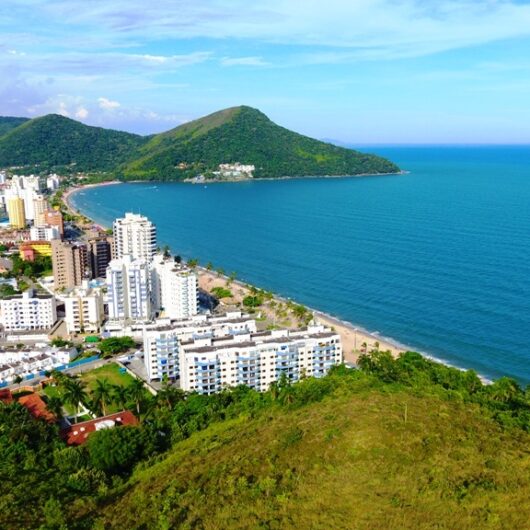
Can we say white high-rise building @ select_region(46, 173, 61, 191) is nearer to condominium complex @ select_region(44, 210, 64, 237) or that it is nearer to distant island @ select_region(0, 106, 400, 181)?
distant island @ select_region(0, 106, 400, 181)

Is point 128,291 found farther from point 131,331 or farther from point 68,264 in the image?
point 68,264

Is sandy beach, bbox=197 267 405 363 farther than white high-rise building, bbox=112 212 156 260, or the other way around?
white high-rise building, bbox=112 212 156 260

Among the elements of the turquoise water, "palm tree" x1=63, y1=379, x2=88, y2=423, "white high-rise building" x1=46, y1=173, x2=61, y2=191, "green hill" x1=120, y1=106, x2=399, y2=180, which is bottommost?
"palm tree" x1=63, y1=379, x2=88, y2=423

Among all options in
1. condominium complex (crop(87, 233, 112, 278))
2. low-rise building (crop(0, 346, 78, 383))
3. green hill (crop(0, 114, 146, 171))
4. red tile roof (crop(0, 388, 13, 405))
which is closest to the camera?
red tile roof (crop(0, 388, 13, 405))

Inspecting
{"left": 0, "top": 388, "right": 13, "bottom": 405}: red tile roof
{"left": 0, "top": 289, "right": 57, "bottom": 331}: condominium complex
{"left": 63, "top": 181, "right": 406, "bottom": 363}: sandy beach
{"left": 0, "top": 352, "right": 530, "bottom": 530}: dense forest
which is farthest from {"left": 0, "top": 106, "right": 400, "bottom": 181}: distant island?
{"left": 0, "top": 352, "right": 530, "bottom": 530}: dense forest

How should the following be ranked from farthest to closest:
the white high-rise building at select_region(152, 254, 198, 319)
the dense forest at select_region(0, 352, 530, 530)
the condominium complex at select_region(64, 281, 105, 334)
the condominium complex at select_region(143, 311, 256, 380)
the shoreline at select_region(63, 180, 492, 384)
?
the white high-rise building at select_region(152, 254, 198, 319) < the condominium complex at select_region(64, 281, 105, 334) < the shoreline at select_region(63, 180, 492, 384) < the condominium complex at select_region(143, 311, 256, 380) < the dense forest at select_region(0, 352, 530, 530)

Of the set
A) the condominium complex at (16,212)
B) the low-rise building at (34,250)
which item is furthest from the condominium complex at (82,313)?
the condominium complex at (16,212)

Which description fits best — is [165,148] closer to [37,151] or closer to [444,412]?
[37,151]

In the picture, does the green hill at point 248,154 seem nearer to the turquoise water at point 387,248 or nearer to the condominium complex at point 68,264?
the turquoise water at point 387,248
